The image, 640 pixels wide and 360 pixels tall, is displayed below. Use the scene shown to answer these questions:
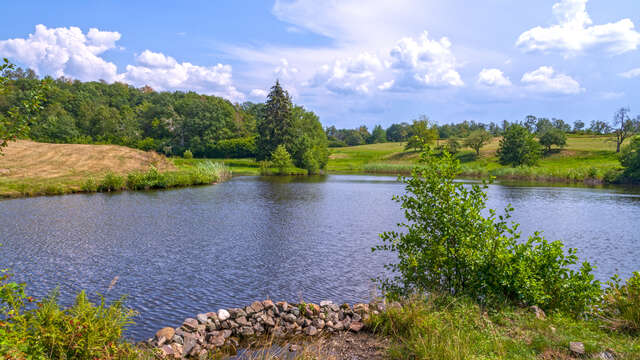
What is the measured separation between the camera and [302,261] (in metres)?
18.0

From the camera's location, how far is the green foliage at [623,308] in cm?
907

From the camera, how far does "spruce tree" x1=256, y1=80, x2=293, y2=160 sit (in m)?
100

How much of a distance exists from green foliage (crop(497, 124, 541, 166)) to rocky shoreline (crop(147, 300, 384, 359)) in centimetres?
10118

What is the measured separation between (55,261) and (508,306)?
56.7ft

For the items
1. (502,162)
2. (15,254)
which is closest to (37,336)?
(15,254)

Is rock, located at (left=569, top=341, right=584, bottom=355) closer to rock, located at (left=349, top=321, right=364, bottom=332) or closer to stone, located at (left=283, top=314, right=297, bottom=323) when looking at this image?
rock, located at (left=349, top=321, right=364, bottom=332)

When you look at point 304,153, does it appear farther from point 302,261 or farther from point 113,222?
point 302,261

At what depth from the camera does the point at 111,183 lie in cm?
4406

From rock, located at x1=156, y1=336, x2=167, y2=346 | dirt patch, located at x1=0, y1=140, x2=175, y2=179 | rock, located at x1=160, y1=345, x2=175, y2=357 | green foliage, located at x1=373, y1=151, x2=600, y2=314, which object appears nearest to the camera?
rock, located at x1=160, y1=345, x2=175, y2=357

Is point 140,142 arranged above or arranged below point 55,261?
above

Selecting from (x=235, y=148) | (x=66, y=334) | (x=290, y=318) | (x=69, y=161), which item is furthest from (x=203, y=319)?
(x=235, y=148)

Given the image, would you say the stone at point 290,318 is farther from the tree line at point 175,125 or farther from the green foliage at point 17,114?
the tree line at point 175,125

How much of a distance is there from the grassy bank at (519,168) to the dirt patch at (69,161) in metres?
50.4

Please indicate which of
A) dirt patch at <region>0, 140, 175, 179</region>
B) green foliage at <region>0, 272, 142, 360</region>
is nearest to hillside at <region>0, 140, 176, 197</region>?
dirt patch at <region>0, 140, 175, 179</region>
